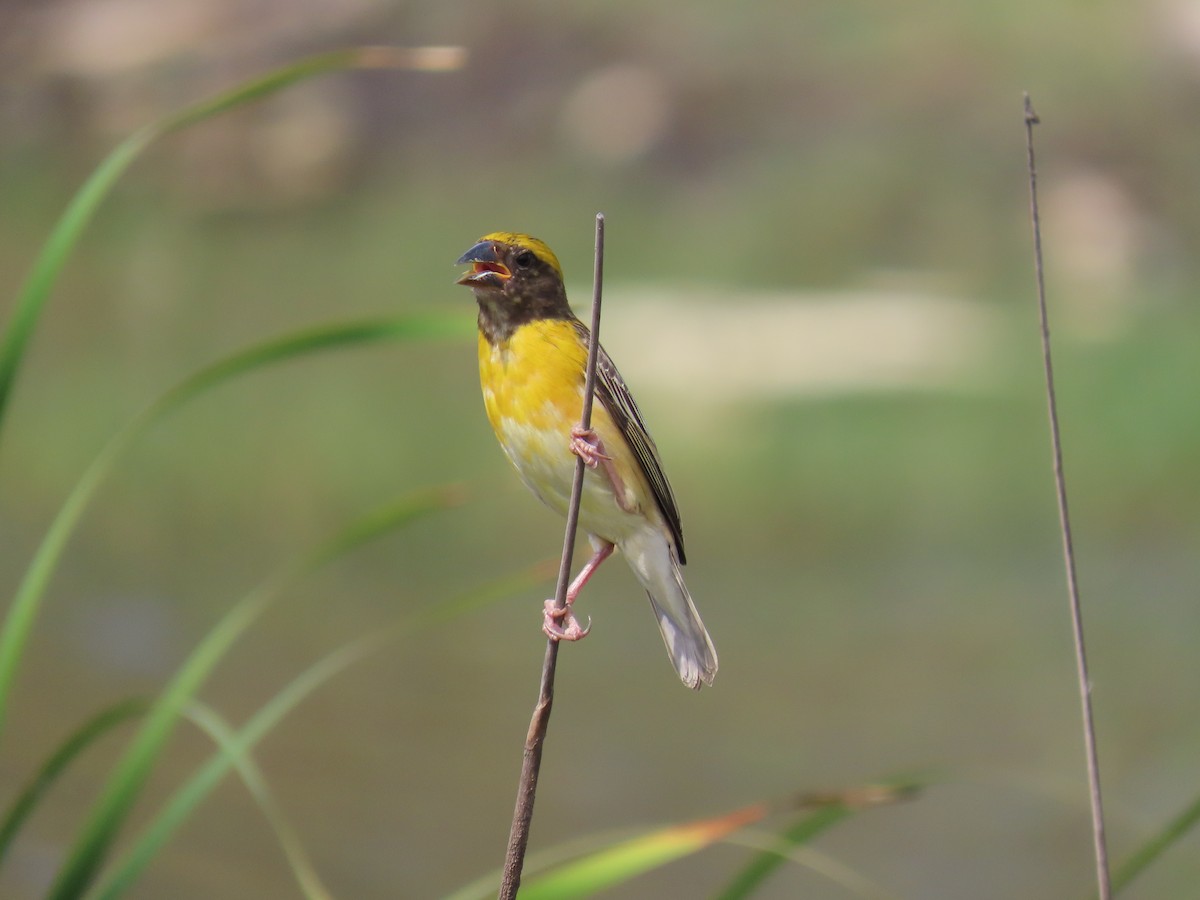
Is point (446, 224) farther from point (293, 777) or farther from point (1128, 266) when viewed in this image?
point (1128, 266)

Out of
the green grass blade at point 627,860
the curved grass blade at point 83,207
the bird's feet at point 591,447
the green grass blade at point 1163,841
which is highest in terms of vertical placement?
the curved grass blade at point 83,207

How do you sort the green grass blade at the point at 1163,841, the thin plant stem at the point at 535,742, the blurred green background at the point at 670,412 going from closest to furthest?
1. the thin plant stem at the point at 535,742
2. the green grass blade at the point at 1163,841
3. the blurred green background at the point at 670,412

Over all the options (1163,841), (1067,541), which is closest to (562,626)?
(1067,541)

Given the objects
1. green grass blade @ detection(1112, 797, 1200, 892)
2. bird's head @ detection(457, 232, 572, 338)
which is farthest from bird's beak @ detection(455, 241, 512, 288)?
green grass blade @ detection(1112, 797, 1200, 892)

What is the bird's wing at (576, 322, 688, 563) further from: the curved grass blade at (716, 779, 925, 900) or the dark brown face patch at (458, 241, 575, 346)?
the curved grass blade at (716, 779, 925, 900)

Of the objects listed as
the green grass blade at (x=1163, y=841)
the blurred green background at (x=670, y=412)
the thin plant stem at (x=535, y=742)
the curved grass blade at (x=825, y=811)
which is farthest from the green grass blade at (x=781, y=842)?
the blurred green background at (x=670, y=412)

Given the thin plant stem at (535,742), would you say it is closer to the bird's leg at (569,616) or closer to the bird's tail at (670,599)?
the bird's leg at (569,616)

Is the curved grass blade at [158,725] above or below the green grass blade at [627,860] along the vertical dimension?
above

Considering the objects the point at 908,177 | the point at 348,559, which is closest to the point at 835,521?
the point at 908,177
